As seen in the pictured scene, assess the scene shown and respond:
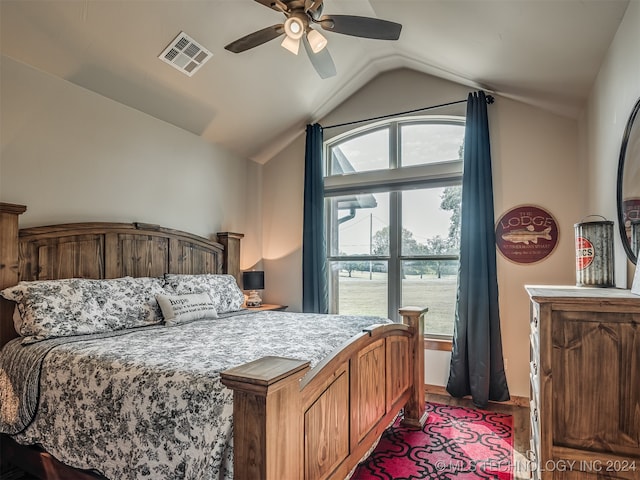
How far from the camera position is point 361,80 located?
13.9 feet

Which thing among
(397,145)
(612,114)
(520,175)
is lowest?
(520,175)

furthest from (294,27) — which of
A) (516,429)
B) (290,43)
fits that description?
(516,429)

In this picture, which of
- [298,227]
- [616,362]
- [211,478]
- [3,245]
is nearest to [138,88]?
[3,245]

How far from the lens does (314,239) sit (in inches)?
173

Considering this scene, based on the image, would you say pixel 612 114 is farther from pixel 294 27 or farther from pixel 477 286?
pixel 294 27

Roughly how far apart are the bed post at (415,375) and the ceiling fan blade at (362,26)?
6.47 feet

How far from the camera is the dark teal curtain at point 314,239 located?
14.3 feet

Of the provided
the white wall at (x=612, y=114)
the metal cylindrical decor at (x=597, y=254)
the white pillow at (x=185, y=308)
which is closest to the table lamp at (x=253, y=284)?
the white pillow at (x=185, y=308)

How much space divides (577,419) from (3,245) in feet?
10.4

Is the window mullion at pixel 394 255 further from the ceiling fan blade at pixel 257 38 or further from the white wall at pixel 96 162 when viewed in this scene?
the ceiling fan blade at pixel 257 38

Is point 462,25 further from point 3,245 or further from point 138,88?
point 3,245

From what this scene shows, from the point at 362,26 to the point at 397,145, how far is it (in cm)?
199

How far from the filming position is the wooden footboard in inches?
43.9

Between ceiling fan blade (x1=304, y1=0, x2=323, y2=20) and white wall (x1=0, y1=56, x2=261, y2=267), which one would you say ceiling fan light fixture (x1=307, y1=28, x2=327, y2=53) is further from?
white wall (x1=0, y1=56, x2=261, y2=267)
